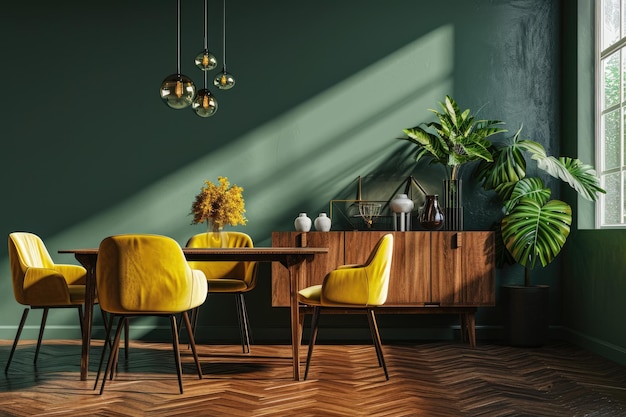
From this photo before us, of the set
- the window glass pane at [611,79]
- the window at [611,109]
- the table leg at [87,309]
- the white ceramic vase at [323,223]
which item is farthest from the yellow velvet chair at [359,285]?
the window glass pane at [611,79]

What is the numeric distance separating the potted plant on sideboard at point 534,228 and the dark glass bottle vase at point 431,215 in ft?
1.58

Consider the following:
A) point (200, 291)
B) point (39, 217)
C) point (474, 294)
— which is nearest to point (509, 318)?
point (474, 294)

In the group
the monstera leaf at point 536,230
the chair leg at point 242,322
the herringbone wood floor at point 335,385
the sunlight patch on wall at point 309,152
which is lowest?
the herringbone wood floor at point 335,385

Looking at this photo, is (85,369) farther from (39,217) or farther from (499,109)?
(499,109)

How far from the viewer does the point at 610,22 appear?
523 cm

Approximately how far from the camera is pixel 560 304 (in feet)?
18.8

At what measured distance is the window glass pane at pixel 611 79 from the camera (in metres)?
5.08

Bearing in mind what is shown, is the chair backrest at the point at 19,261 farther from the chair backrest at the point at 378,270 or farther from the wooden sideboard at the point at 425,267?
the chair backrest at the point at 378,270

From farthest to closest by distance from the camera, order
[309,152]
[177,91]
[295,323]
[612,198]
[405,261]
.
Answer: [309,152] < [405,261] < [612,198] < [295,323] < [177,91]

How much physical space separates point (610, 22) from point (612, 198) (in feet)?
4.37

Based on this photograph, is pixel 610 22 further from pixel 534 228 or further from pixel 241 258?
pixel 241 258

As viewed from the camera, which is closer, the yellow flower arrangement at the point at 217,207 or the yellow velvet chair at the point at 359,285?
the yellow velvet chair at the point at 359,285

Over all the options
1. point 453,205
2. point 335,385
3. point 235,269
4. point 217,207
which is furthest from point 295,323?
point 453,205

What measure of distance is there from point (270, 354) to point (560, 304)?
248 centimetres
